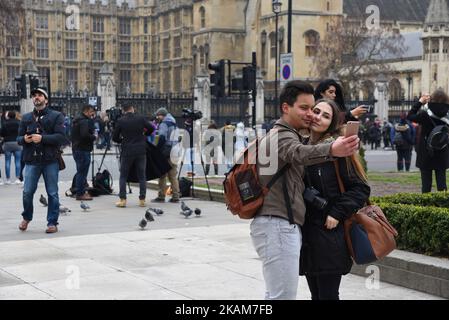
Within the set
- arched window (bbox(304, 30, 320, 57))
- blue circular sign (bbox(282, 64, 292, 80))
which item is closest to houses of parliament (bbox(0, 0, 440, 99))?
arched window (bbox(304, 30, 320, 57))

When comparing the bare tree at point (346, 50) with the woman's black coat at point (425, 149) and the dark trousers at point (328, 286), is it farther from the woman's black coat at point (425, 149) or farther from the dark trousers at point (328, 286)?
the dark trousers at point (328, 286)

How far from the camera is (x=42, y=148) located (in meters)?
10.7

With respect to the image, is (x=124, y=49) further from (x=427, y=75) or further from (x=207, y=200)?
(x=207, y=200)

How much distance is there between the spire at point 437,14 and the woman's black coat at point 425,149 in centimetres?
5363

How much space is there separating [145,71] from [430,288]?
81.2m

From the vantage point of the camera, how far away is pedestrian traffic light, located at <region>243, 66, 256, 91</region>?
17.1 meters

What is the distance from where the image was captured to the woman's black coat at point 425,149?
1112 centimetres

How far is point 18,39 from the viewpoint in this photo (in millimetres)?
38250

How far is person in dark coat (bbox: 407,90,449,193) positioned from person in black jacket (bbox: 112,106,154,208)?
509 centimetres

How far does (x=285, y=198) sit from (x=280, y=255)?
1.19 ft

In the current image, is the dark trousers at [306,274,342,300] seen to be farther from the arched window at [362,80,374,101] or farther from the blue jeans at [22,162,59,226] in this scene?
the arched window at [362,80,374,101]

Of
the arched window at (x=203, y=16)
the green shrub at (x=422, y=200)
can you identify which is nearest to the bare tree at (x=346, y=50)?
the arched window at (x=203, y=16)

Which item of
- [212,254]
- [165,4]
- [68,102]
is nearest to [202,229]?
[212,254]

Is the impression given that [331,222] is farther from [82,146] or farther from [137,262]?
[82,146]
